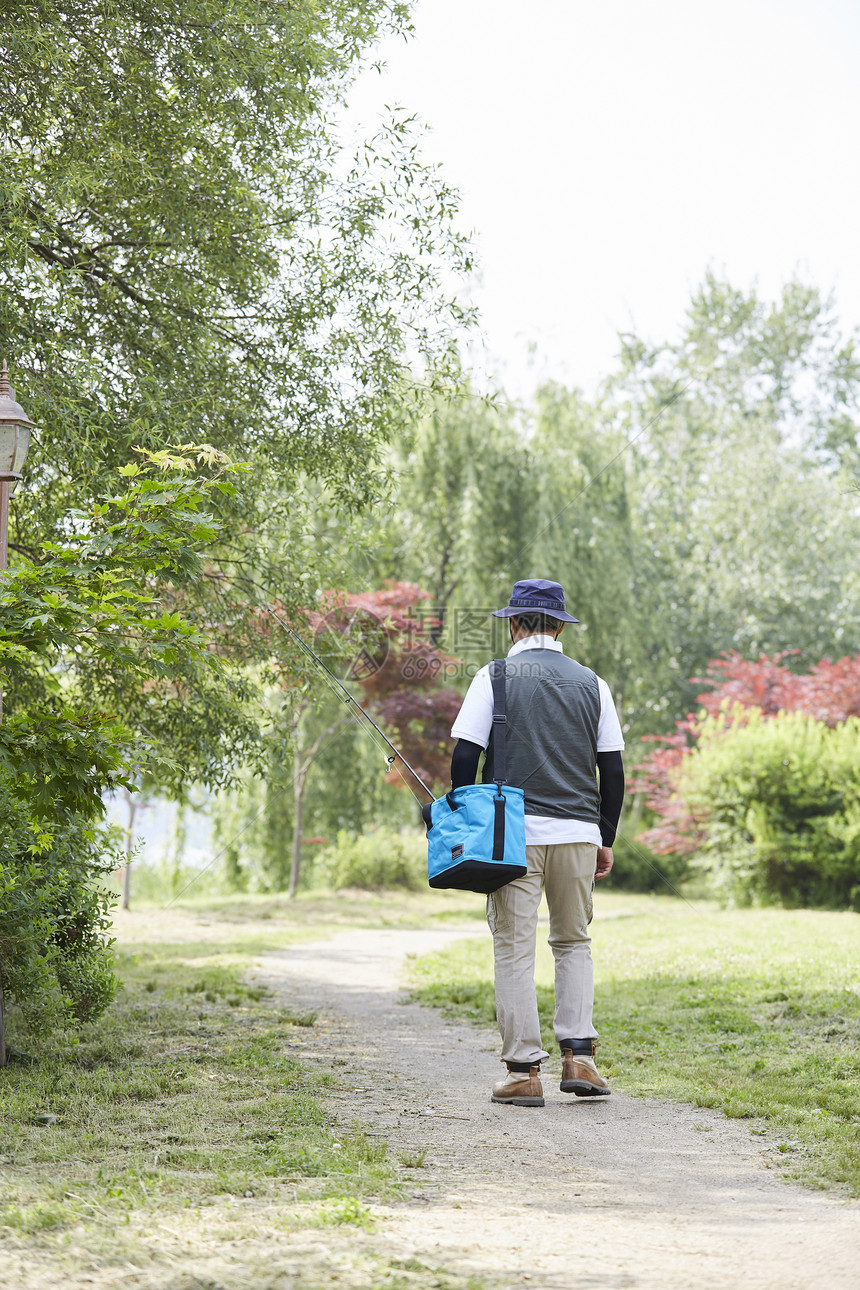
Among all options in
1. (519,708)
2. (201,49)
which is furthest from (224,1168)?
(201,49)

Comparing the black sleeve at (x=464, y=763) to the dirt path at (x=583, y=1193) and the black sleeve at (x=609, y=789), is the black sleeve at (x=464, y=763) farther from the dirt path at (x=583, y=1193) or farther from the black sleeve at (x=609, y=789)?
the dirt path at (x=583, y=1193)

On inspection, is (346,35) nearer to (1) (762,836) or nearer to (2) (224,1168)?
(2) (224,1168)

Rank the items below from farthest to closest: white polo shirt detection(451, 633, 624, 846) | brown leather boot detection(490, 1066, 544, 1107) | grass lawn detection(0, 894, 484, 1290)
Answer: white polo shirt detection(451, 633, 624, 846), brown leather boot detection(490, 1066, 544, 1107), grass lawn detection(0, 894, 484, 1290)

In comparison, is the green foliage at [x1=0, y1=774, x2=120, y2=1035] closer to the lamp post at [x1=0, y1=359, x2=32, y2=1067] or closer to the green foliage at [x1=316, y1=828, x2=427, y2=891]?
the lamp post at [x1=0, y1=359, x2=32, y2=1067]

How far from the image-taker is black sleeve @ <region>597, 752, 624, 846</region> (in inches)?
167

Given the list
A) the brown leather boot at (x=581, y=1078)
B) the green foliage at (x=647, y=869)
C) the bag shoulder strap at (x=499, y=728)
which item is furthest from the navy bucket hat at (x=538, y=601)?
the green foliage at (x=647, y=869)

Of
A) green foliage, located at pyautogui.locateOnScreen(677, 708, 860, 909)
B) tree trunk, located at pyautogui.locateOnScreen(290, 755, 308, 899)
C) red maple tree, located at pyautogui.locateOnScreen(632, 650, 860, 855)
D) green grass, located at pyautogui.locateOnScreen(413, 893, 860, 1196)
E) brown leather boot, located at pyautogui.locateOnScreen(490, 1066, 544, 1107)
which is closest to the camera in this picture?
green grass, located at pyautogui.locateOnScreen(413, 893, 860, 1196)

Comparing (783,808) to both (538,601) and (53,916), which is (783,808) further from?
(53,916)

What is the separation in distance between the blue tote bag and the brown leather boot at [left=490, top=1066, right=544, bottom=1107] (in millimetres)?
686

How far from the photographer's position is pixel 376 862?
49.9ft

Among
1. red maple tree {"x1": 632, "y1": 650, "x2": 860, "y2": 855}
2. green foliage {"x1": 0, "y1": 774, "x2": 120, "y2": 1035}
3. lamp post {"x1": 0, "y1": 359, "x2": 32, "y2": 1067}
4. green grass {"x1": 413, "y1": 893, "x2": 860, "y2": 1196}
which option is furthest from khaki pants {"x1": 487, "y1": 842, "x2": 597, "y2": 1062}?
red maple tree {"x1": 632, "y1": 650, "x2": 860, "y2": 855}

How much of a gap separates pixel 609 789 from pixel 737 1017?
82.9 inches

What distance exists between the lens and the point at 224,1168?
3.06 metres

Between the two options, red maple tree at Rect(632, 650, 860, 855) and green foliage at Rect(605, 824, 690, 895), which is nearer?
red maple tree at Rect(632, 650, 860, 855)
